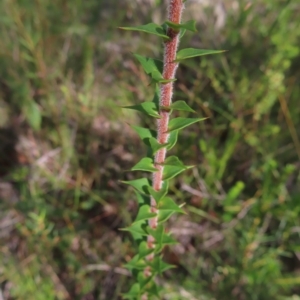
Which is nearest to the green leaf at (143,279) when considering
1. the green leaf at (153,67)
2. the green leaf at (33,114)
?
the green leaf at (153,67)

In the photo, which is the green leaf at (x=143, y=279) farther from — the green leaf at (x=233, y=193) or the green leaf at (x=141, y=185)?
the green leaf at (x=233, y=193)

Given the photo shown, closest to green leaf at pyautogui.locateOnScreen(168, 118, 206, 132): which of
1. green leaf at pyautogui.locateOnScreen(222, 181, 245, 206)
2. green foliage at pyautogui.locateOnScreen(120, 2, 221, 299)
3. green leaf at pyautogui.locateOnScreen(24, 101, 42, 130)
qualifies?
green foliage at pyautogui.locateOnScreen(120, 2, 221, 299)

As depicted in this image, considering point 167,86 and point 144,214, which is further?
point 144,214

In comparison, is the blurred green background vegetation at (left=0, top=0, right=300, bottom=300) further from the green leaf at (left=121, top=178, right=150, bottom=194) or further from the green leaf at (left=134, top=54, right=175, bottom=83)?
the green leaf at (left=134, top=54, right=175, bottom=83)

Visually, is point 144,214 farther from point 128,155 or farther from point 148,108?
point 128,155

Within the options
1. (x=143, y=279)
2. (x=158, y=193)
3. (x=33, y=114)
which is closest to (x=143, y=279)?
(x=143, y=279)

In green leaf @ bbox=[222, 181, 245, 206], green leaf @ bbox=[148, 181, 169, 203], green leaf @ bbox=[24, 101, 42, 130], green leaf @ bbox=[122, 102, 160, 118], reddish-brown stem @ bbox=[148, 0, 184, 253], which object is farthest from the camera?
green leaf @ bbox=[24, 101, 42, 130]
